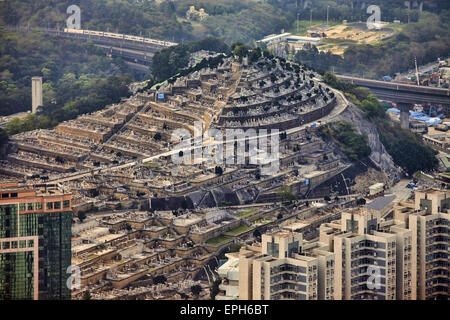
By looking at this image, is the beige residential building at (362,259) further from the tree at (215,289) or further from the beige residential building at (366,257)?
the tree at (215,289)

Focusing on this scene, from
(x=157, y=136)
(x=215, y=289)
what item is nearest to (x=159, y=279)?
(x=215, y=289)

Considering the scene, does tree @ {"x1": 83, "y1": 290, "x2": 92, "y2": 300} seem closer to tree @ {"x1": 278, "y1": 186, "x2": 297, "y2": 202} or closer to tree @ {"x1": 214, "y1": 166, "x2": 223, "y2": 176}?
tree @ {"x1": 214, "y1": 166, "x2": 223, "y2": 176}

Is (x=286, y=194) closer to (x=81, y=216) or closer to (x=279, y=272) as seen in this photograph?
(x=81, y=216)

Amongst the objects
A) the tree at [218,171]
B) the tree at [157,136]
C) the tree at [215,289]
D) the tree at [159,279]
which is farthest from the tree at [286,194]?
the tree at [215,289]

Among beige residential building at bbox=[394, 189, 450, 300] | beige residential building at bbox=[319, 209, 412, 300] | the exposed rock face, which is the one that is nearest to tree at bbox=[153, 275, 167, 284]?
beige residential building at bbox=[319, 209, 412, 300]

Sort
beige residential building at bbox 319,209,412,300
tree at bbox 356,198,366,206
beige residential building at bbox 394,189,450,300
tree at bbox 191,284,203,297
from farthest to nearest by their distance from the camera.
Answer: tree at bbox 356,198,366,206, tree at bbox 191,284,203,297, beige residential building at bbox 394,189,450,300, beige residential building at bbox 319,209,412,300

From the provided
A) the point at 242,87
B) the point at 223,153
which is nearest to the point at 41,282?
the point at 223,153
